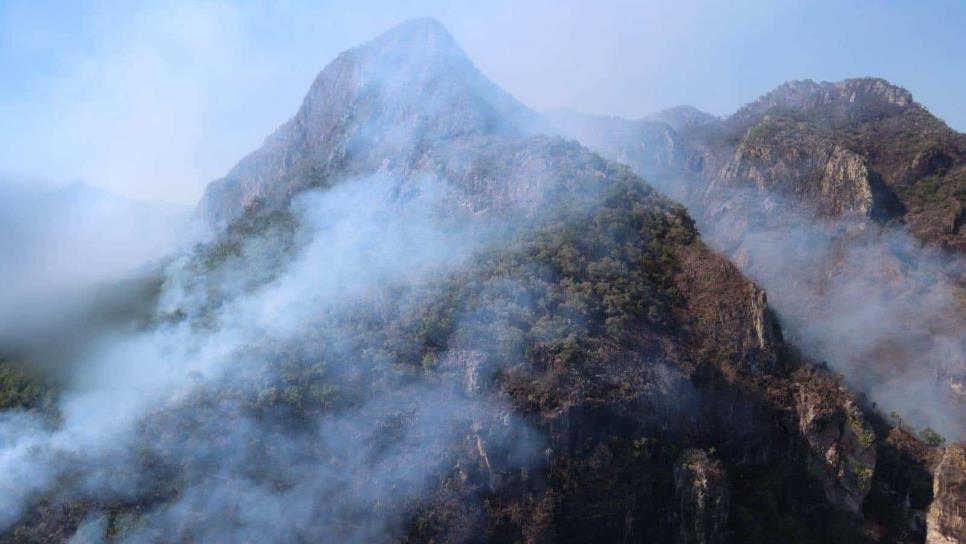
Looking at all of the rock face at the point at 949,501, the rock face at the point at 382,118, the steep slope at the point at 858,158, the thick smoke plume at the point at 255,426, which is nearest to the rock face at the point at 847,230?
the steep slope at the point at 858,158

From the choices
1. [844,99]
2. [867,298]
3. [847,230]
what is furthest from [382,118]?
[844,99]

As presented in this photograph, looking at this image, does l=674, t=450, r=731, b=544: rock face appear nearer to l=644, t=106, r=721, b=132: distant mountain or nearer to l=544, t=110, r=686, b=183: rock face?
l=544, t=110, r=686, b=183: rock face

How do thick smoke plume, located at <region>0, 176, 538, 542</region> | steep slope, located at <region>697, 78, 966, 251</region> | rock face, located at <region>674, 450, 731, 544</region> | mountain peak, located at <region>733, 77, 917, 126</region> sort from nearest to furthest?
1. thick smoke plume, located at <region>0, 176, 538, 542</region>
2. rock face, located at <region>674, 450, 731, 544</region>
3. steep slope, located at <region>697, 78, 966, 251</region>
4. mountain peak, located at <region>733, 77, 917, 126</region>

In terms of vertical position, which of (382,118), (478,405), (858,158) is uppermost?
(858,158)

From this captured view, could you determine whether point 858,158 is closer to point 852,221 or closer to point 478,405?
point 852,221

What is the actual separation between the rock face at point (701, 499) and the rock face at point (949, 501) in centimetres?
1115

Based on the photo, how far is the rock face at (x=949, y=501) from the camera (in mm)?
38062

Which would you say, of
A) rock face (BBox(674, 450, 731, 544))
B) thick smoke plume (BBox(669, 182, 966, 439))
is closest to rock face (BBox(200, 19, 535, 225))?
thick smoke plume (BBox(669, 182, 966, 439))

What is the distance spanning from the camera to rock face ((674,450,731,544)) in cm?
3806

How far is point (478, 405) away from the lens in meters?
37.7

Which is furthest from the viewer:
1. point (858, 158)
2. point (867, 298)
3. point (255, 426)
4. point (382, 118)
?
point (858, 158)

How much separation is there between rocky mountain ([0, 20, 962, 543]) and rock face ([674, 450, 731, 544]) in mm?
124

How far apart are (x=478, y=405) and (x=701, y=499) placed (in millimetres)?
12360

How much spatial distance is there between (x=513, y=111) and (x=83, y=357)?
147 ft
